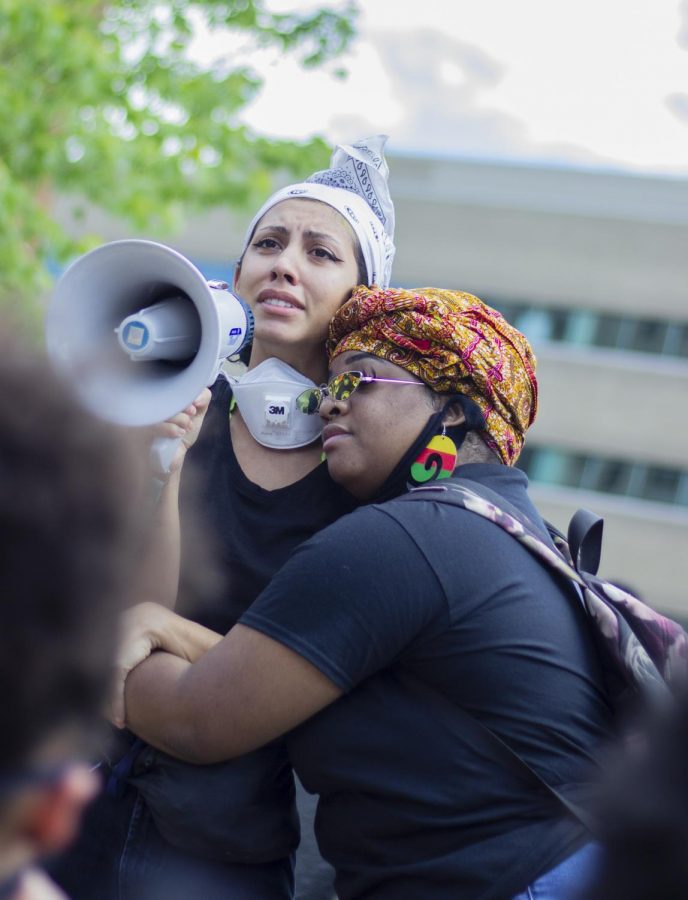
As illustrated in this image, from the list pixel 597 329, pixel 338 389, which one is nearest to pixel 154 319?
pixel 338 389

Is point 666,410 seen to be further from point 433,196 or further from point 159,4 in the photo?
point 159,4

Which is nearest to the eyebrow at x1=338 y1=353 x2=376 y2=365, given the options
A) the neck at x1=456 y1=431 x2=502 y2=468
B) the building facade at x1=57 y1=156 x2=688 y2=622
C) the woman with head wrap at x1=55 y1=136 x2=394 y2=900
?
the woman with head wrap at x1=55 y1=136 x2=394 y2=900

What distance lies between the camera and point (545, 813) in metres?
1.83

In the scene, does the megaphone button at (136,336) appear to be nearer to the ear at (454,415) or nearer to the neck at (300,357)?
the neck at (300,357)

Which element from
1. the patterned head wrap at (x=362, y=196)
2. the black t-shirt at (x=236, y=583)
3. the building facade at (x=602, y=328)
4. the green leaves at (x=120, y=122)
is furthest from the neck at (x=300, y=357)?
the building facade at (x=602, y=328)

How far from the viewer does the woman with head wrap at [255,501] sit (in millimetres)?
2078

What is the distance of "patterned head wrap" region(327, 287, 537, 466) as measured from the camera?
7.54 ft

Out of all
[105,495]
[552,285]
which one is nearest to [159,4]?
[105,495]

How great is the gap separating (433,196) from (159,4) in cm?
1726

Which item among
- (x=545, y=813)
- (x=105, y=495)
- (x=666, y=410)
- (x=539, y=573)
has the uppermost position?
(x=105, y=495)

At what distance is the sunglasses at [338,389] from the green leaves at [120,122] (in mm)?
4279

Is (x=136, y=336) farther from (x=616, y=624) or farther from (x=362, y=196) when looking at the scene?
(x=616, y=624)

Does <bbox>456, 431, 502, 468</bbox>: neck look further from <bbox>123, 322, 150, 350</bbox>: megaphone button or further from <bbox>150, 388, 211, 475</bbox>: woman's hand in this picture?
<bbox>123, 322, 150, 350</bbox>: megaphone button

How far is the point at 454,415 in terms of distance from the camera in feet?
7.58
